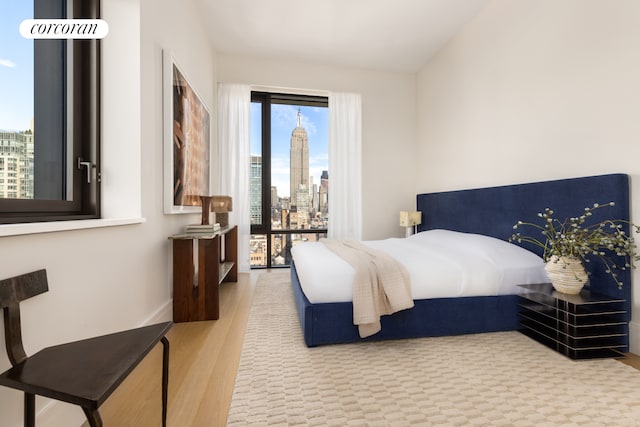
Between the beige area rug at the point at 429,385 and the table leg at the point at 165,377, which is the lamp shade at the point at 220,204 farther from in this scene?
the table leg at the point at 165,377

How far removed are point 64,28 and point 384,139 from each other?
369cm

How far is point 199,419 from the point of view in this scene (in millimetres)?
1199

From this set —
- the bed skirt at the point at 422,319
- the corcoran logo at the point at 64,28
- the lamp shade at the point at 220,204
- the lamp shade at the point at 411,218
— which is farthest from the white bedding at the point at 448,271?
the corcoran logo at the point at 64,28

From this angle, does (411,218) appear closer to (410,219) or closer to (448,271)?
(410,219)

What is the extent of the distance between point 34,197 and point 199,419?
4.15ft

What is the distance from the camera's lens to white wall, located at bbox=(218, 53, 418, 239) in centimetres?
423

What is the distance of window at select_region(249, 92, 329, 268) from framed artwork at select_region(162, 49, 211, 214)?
1.03 metres

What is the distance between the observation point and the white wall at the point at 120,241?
3.37 feet

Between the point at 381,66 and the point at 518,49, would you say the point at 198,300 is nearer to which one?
the point at 518,49

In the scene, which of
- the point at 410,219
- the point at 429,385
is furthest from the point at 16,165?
the point at 410,219

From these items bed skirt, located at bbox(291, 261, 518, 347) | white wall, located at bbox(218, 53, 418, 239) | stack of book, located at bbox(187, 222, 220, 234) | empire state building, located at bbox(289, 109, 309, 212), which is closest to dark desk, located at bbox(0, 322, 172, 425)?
bed skirt, located at bbox(291, 261, 518, 347)

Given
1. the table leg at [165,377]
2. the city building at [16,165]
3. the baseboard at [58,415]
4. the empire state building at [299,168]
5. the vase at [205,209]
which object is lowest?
the baseboard at [58,415]

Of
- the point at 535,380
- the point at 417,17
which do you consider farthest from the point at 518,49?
the point at 535,380

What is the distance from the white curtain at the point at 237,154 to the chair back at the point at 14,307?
2.90 metres
